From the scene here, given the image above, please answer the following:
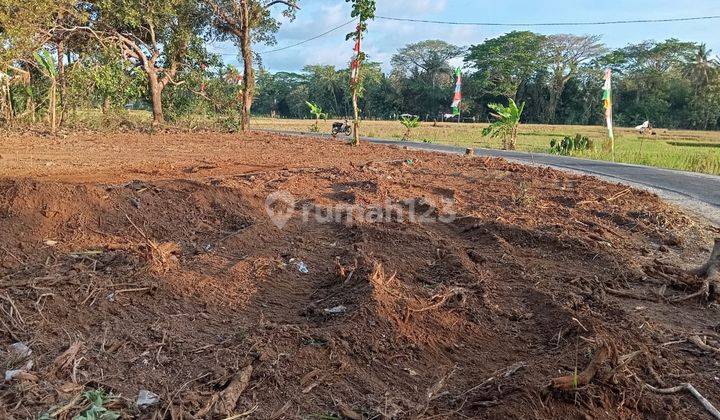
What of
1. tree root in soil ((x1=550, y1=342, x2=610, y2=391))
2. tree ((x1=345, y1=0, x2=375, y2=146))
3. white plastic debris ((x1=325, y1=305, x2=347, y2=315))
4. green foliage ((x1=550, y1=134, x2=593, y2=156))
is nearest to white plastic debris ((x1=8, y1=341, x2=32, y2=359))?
white plastic debris ((x1=325, y1=305, x2=347, y2=315))

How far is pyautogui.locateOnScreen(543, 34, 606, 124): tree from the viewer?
5075 cm

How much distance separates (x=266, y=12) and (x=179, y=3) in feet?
12.5

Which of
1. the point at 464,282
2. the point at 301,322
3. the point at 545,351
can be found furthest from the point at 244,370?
the point at 464,282

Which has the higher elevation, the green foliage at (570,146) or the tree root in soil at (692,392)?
→ the green foliage at (570,146)

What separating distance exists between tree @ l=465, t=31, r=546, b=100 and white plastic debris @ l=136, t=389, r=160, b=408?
49934 mm

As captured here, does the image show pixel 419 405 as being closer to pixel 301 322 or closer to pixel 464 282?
pixel 301 322

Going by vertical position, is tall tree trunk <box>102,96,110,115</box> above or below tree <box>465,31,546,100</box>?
below

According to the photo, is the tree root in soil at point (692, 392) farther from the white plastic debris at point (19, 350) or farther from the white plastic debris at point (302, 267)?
the white plastic debris at point (19, 350)

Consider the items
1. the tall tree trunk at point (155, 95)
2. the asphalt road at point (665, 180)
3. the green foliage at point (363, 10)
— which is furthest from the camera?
the tall tree trunk at point (155, 95)

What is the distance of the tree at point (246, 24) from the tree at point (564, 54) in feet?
121

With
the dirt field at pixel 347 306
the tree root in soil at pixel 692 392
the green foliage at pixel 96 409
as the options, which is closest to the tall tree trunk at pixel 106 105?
the dirt field at pixel 347 306

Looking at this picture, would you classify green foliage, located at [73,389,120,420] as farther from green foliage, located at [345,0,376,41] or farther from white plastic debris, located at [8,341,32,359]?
green foliage, located at [345,0,376,41]

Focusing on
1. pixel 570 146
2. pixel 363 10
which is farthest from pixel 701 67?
pixel 363 10

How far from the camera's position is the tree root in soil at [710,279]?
407cm
